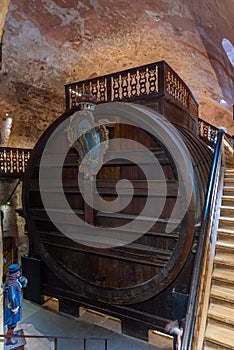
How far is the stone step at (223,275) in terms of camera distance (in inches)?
91.7

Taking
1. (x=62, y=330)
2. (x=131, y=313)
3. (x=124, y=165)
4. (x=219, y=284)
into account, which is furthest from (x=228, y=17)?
(x=62, y=330)

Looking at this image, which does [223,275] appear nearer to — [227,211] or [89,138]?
[227,211]

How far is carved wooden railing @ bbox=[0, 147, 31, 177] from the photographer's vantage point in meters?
6.48

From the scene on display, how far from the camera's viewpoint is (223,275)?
7.83 ft

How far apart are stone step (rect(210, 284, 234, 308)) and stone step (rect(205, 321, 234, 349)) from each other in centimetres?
23

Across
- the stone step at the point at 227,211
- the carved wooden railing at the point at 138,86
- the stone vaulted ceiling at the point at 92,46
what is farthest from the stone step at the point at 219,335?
A: the stone vaulted ceiling at the point at 92,46

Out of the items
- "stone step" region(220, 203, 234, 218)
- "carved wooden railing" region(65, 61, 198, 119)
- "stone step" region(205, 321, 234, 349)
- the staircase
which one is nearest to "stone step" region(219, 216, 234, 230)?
the staircase

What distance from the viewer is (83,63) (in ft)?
21.4

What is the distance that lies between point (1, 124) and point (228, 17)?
626 centimetres

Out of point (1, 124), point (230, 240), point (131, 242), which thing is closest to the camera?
point (230, 240)

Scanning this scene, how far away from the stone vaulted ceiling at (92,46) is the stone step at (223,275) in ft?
11.0

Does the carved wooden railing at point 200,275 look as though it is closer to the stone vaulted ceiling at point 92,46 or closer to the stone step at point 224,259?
the stone step at point 224,259

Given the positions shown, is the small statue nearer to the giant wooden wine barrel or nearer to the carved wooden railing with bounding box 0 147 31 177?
the giant wooden wine barrel

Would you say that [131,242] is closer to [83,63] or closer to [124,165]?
[124,165]
